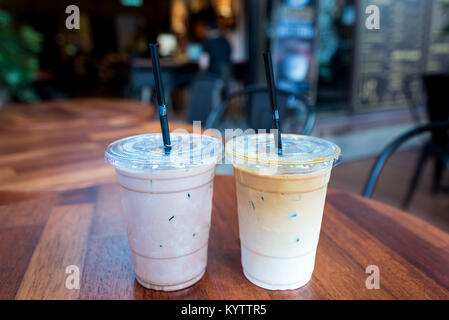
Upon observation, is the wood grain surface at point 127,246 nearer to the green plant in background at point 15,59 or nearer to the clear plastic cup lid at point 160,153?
the clear plastic cup lid at point 160,153

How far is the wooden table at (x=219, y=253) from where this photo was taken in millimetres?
557

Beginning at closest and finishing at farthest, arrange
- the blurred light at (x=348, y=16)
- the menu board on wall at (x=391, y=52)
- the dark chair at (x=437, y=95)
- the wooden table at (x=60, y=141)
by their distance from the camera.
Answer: the wooden table at (x=60, y=141) → the dark chair at (x=437, y=95) → the blurred light at (x=348, y=16) → the menu board on wall at (x=391, y=52)

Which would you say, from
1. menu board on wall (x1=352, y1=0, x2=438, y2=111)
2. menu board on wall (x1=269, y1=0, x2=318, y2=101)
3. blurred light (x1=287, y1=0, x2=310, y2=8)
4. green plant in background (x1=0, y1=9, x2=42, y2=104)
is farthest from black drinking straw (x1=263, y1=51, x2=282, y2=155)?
menu board on wall (x1=352, y1=0, x2=438, y2=111)

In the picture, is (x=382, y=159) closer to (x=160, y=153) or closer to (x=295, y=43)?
(x=160, y=153)

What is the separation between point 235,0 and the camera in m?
7.38

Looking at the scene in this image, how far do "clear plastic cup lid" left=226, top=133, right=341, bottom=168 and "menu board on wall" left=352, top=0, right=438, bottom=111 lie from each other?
4971 millimetres

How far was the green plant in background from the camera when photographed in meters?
3.33

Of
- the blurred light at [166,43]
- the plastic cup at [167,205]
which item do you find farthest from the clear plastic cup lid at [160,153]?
the blurred light at [166,43]

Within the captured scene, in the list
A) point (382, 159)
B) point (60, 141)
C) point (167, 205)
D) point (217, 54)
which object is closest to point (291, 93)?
point (382, 159)

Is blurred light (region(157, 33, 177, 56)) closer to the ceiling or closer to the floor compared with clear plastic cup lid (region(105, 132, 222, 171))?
closer to the ceiling

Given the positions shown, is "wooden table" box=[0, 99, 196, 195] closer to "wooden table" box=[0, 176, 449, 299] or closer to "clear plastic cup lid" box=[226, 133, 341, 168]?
"wooden table" box=[0, 176, 449, 299]

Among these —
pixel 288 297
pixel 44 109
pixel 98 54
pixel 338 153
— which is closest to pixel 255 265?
pixel 288 297

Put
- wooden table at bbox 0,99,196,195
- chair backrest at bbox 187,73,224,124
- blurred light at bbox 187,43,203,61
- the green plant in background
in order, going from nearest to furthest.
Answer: wooden table at bbox 0,99,196,195 < chair backrest at bbox 187,73,224,124 < the green plant in background < blurred light at bbox 187,43,203,61
